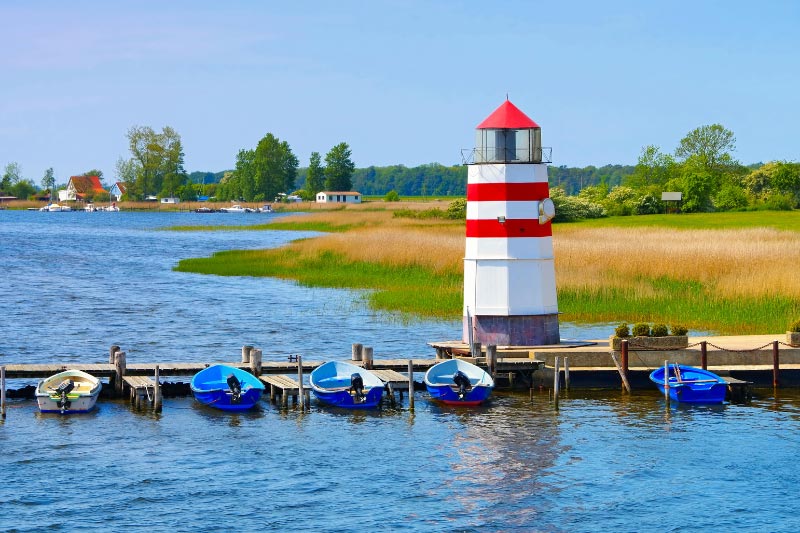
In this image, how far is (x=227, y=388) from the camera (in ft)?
98.5

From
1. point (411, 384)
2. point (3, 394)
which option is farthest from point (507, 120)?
point (3, 394)

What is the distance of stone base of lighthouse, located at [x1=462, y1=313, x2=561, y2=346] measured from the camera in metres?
32.3

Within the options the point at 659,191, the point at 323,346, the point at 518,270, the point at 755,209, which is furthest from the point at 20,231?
the point at 518,270

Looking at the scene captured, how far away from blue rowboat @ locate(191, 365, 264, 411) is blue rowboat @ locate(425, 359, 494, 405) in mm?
4288

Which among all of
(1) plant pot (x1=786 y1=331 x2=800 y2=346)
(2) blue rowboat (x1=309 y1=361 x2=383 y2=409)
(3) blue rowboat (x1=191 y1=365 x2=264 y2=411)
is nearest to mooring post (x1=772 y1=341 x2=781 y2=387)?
(1) plant pot (x1=786 y1=331 x2=800 y2=346)

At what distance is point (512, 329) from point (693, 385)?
4.99 meters

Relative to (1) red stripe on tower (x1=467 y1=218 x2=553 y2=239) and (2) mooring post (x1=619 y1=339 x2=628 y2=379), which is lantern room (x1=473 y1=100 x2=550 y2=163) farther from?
(2) mooring post (x1=619 y1=339 x2=628 y2=379)

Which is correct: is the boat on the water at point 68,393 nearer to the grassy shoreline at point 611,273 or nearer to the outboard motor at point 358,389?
the outboard motor at point 358,389

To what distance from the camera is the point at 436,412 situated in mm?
29938

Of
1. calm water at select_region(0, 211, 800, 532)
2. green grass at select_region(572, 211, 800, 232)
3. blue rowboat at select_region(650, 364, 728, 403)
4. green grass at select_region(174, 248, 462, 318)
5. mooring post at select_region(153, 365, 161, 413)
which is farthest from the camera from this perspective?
green grass at select_region(572, 211, 800, 232)

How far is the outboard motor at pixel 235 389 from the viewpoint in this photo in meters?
29.7

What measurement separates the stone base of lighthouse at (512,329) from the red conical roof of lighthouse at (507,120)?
16.4 ft

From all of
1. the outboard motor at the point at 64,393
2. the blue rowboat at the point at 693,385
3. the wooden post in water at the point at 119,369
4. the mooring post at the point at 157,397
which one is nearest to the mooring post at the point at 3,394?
the outboard motor at the point at 64,393

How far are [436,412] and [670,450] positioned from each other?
6.21m
